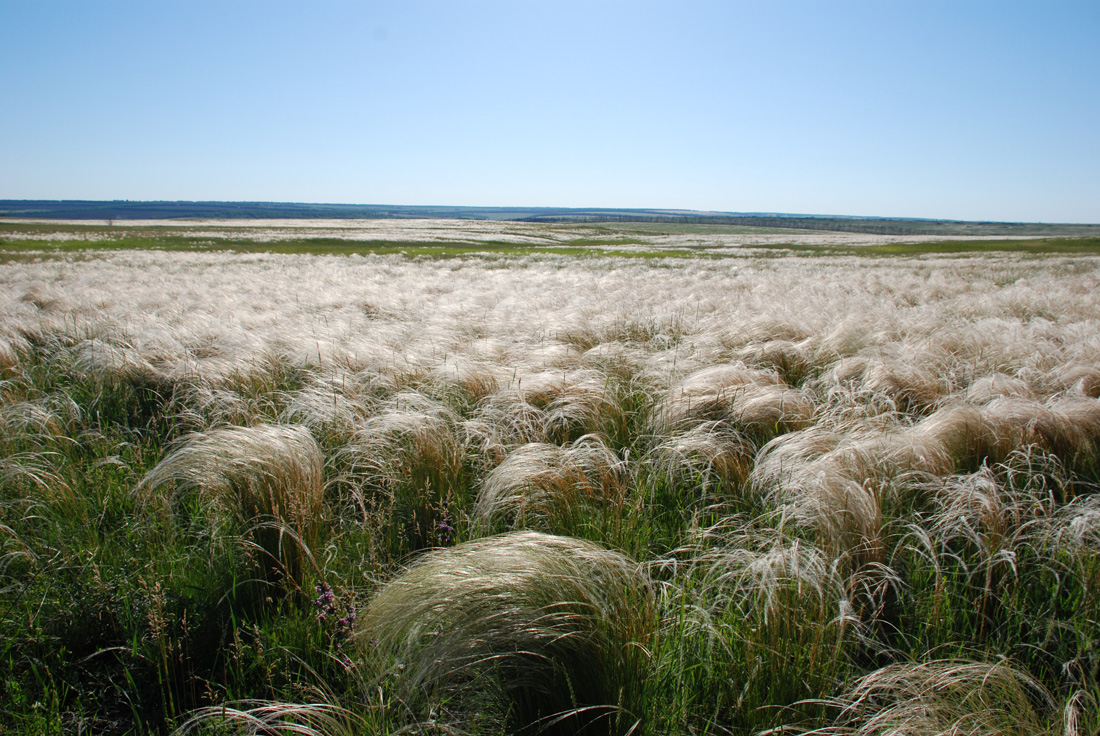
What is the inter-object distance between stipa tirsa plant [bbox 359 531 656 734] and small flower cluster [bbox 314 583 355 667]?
65 mm

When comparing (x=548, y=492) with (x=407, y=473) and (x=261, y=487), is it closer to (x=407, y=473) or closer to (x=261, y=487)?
(x=407, y=473)

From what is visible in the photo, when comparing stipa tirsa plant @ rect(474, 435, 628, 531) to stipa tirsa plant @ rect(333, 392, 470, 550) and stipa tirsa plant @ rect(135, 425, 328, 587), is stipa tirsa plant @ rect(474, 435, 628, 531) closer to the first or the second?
stipa tirsa plant @ rect(333, 392, 470, 550)

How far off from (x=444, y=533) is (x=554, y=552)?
801mm

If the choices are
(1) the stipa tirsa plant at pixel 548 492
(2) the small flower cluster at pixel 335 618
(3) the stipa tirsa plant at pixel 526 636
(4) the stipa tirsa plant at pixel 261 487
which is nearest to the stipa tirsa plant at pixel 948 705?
(3) the stipa tirsa plant at pixel 526 636

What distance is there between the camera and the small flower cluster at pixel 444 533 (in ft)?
7.85

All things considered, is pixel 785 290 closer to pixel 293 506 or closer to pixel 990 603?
pixel 990 603

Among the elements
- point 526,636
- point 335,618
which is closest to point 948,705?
point 526,636

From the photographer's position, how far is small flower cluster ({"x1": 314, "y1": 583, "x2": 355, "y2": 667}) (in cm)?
182

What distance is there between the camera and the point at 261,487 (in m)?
2.61

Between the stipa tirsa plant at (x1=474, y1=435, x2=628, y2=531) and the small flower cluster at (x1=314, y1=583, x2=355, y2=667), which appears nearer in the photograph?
the small flower cluster at (x1=314, y1=583, x2=355, y2=667)

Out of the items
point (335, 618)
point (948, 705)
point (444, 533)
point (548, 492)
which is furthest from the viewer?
point (548, 492)

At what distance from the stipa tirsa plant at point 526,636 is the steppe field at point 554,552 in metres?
0.01

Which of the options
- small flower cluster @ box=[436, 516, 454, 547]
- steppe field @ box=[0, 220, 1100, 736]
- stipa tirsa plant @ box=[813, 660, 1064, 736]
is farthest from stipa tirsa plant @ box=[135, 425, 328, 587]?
stipa tirsa plant @ box=[813, 660, 1064, 736]

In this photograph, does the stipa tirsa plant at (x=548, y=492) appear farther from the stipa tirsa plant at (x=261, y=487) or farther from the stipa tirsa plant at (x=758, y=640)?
the stipa tirsa plant at (x=261, y=487)
